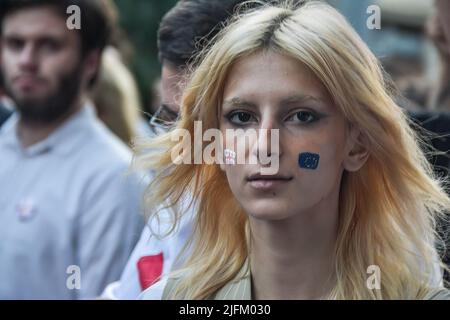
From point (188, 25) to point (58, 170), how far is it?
1.23 metres

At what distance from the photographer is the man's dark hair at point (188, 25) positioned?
131 inches

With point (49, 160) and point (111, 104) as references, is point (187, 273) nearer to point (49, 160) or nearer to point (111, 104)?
point (49, 160)

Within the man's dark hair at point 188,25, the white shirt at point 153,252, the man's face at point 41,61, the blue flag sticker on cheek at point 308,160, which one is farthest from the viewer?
the man's face at point 41,61

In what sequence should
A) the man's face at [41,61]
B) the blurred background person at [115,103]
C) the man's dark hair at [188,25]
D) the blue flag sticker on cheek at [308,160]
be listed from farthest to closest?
the blurred background person at [115,103]
the man's face at [41,61]
the man's dark hair at [188,25]
the blue flag sticker on cheek at [308,160]

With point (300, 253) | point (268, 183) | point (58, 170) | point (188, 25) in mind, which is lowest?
point (300, 253)

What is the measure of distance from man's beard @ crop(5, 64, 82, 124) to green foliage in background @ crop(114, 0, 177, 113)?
21.4ft

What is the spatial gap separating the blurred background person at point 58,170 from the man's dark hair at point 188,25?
895 mm

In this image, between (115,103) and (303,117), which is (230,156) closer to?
(303,117)

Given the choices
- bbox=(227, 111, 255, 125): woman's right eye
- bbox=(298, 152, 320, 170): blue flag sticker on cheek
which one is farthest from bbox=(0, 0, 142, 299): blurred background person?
bbox=(298, 152, 320, 170): blue flag sticker on cheek

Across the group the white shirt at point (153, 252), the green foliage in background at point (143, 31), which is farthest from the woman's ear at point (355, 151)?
the green foliage in background at point (143, 31)

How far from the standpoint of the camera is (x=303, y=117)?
2.51 meters

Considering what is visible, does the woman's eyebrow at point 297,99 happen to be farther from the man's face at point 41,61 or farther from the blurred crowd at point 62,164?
the man's face at point 41,61

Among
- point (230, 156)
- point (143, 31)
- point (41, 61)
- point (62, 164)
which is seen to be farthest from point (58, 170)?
point (143, 31)

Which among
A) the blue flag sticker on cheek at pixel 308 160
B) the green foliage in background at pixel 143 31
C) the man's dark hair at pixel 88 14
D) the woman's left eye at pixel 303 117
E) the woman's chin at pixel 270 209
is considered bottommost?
the woman's chin at pixel 270 209
